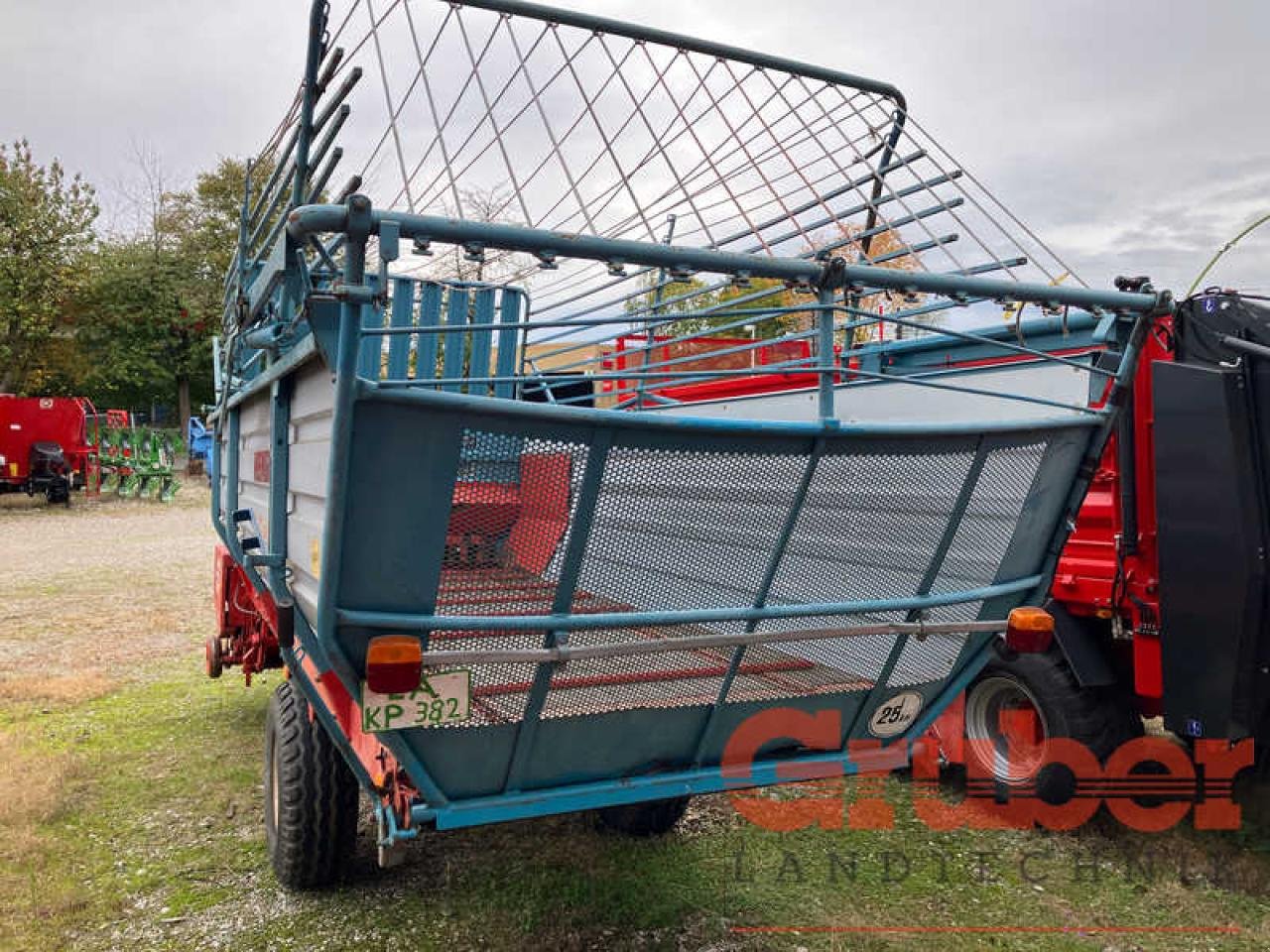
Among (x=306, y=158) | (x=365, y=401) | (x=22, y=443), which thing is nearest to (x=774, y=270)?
(x=365, y=401)

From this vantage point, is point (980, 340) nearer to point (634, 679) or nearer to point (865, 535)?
point (865, 535)

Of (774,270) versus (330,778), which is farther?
(330,778)

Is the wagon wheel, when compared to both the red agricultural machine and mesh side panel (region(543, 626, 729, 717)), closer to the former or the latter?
mesh side panel (region(543, 626, 729, 717))

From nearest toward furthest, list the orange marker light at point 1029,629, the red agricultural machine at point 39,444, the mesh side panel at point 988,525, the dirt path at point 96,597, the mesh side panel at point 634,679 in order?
the mesh side panel at point 634,679
the mesh side panel at point 988,525
the orange marker light at point 1029,629
the dirt path at point 96,597
the red agricultural machine at point 39,444

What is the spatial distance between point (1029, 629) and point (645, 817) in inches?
67.2

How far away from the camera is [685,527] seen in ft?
7.59

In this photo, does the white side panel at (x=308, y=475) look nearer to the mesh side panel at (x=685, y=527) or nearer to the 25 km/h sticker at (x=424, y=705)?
the 25 km/h sticker at (x=424, y=705)

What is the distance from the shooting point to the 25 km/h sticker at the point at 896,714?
2.92 m

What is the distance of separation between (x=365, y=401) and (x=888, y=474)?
130 cm

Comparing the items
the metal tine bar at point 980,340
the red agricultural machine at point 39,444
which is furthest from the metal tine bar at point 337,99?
the red agricultural machine at point 39,444

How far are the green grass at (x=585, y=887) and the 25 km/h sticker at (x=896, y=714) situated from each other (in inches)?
28.3

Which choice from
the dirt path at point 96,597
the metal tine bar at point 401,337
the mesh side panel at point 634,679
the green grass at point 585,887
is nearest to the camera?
the mesh side panel at point 634,679

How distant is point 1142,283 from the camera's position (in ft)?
8.70

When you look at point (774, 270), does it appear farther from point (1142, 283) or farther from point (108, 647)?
point (108, 647)
